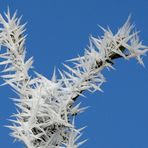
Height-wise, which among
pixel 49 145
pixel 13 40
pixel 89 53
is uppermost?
pixel 13 40

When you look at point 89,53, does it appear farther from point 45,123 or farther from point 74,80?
point 45,123

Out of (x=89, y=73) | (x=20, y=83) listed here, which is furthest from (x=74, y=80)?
(x=20, y=83)

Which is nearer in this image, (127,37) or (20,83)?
(127,37)

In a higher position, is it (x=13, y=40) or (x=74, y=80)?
(x=13, y=40)

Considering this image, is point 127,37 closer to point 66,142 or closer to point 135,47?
point 135,47

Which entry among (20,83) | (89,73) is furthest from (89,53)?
(20,83)

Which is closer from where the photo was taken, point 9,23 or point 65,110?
point 65,110
